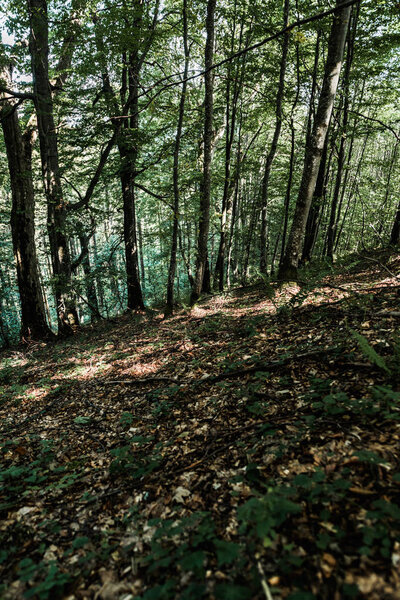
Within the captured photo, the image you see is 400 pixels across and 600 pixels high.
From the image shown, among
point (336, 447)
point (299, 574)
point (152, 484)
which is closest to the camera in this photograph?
point (299, 574)

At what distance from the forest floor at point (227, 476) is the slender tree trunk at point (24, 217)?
6.29m

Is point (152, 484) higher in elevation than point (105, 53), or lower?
lower

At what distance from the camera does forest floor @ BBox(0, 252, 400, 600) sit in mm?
1523

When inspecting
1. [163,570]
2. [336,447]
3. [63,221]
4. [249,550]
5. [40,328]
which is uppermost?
[63,221]

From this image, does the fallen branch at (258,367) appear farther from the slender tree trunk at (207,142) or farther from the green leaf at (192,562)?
the slender tree trunk at (207,142)

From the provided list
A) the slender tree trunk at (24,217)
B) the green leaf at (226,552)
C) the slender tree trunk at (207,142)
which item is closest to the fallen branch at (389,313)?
the green leaf at (226,552)

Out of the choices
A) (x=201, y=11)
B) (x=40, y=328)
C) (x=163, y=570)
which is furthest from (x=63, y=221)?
(x=163, y=570)

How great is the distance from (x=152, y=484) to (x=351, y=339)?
9.31ft

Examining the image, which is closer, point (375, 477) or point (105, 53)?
point (375, 477)

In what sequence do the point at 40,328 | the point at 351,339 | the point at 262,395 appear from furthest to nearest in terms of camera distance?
the point at 40,328
the point at 351,339
the point at 262,395

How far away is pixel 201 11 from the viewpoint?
8.74m

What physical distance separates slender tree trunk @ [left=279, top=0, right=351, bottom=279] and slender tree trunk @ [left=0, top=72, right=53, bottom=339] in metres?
8.66

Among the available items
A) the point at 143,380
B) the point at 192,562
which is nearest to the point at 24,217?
the point at 143,380

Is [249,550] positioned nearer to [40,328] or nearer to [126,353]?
[126,353]
